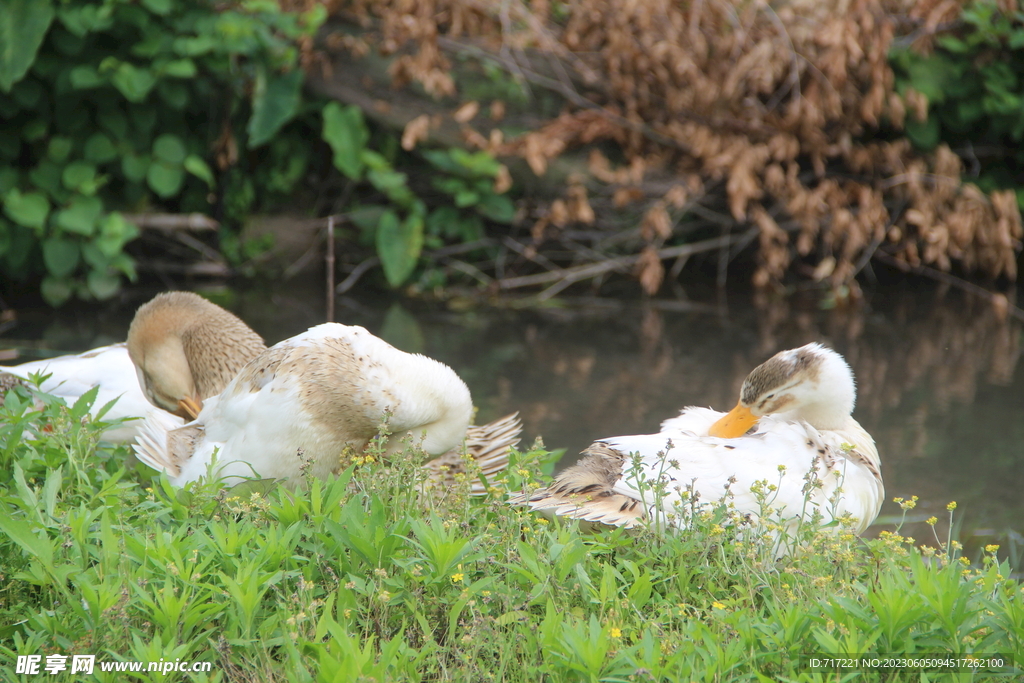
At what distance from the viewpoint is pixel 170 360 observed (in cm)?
381

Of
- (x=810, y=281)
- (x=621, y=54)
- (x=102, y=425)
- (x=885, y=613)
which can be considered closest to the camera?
(x=885, y=613)

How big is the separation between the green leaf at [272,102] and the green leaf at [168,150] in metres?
0.48

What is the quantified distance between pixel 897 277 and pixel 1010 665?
5.49 m

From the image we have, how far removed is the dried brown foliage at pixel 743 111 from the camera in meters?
6.28

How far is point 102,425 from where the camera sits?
296cm

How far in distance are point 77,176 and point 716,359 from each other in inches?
159

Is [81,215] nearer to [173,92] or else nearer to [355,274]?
[173,92]

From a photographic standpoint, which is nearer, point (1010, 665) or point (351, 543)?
point (1010, 665)

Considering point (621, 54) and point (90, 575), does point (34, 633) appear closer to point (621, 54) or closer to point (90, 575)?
point (90, 575)

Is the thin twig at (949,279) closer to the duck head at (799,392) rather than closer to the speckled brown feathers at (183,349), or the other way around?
the duck head at (799,392)

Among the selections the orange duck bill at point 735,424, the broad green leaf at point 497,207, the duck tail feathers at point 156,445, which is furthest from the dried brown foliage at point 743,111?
the duck tail feathers at point 156,445

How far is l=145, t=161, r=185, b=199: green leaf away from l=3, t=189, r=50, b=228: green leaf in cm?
62

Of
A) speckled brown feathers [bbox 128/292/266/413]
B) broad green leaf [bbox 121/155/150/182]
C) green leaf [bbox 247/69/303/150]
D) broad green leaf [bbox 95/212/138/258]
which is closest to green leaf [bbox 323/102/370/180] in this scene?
green leaf [bbox 247/69/303/150]

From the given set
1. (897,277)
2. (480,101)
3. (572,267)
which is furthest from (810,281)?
(480,101)
